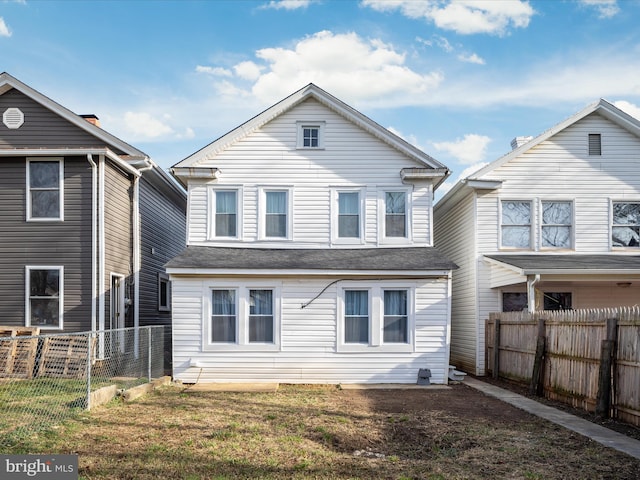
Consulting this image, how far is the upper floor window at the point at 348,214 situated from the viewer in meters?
16.2

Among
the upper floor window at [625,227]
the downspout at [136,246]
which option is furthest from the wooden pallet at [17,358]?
the upper floor window at [625,227]

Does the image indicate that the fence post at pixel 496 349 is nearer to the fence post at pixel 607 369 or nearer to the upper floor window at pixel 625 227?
the upper floor window at pixel 625 227

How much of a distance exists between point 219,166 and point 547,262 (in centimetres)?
872

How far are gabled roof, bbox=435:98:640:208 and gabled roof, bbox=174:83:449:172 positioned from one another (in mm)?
1881

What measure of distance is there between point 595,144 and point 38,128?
15145 millimetres

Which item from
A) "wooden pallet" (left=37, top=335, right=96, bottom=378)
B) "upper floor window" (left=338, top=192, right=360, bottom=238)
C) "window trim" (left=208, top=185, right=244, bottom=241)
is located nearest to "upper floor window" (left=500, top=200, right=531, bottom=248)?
"upper floor window" (left=338, top=192, right=360, bottom=238)

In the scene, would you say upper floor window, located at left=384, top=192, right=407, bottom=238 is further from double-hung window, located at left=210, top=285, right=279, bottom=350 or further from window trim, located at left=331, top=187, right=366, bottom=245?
double-hung window, located at left=210, top=285, right=279, bottom=350

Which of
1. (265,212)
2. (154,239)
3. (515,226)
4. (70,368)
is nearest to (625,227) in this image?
(515,226)

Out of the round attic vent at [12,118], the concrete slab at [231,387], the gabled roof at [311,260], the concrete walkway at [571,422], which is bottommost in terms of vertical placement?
the concrete slab at [231,387]

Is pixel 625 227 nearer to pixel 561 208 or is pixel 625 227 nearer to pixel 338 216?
pixel 561 208

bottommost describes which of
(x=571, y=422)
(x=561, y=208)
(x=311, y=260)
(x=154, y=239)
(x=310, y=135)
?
(x=571, y=422)

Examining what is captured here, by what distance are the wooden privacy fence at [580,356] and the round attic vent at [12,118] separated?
13.2 m

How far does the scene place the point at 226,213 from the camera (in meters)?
16.1

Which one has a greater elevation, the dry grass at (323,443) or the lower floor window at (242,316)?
the lower floor window at (242,316)
